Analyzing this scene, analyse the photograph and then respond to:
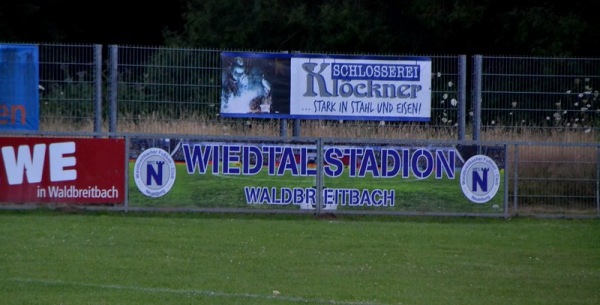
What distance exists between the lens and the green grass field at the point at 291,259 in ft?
34.2

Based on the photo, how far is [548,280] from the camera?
37.9ft

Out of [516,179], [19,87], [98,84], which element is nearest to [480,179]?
[516,179]

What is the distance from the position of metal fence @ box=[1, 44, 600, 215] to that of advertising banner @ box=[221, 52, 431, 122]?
266mm

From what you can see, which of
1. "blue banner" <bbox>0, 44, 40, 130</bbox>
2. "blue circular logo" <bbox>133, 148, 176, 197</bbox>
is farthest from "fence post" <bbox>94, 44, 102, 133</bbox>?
"blue circular logo" <bbox>133, 148, 176, 197</bbox>

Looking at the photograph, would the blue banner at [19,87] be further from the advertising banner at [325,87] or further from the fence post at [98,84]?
the advertising banner at [325,87]

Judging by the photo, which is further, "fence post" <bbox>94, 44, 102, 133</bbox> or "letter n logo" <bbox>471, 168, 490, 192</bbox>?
"fence post" <bbox>94, 44, 102, 133</bbox>

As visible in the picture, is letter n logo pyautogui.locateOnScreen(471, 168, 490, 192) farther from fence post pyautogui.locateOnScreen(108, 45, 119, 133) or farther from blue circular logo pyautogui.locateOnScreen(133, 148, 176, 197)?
fence post pyautogui.locateOnScreen(108, 45, 119, 133)

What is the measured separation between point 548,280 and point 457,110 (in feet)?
24.4

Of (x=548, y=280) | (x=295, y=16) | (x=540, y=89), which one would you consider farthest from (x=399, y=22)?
(x=548, y=280)

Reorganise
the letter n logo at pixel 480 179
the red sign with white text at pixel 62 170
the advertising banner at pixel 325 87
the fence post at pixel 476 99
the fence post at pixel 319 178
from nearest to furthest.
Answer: the red sign with white text at pixel 62 170, the fence post at pixel 319 178, the letter n logo at pixel 480 179, the fence post at pixel 476 99, the advertising banner at pixel 325 87

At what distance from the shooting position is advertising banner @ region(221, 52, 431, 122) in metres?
18.4

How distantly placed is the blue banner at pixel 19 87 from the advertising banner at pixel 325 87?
10.6 feet

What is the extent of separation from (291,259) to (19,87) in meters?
7.33

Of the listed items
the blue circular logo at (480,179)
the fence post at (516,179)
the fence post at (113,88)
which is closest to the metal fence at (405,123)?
the fence post at (113,88)
